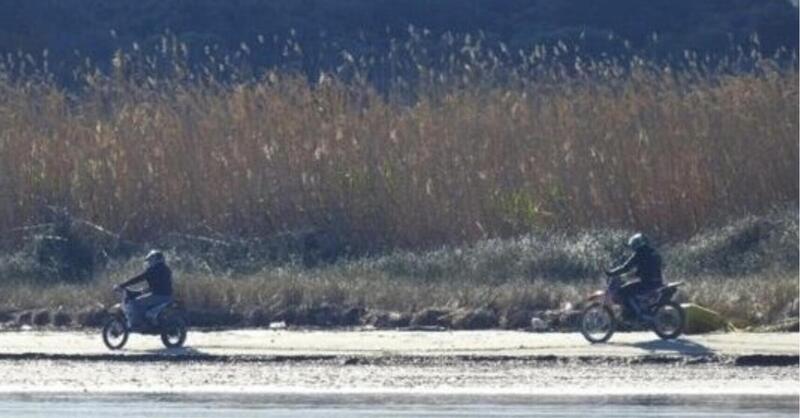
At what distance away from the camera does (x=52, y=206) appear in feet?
84.8

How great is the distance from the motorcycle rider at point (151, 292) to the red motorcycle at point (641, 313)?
4.22 meters

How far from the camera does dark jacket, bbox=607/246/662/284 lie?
61.8 feet

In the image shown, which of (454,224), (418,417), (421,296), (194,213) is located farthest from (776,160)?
(418,417)

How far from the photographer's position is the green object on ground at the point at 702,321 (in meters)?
19.2

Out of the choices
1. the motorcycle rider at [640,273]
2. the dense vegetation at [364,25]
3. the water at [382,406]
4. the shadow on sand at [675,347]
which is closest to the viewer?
the water at [382,406]

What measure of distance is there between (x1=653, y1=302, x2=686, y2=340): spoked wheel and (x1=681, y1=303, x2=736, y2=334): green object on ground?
0.59 meters

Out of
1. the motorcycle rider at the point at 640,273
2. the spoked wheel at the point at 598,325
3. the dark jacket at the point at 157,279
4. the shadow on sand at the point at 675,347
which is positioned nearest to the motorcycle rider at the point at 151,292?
the dark jacket at the point at 157,279

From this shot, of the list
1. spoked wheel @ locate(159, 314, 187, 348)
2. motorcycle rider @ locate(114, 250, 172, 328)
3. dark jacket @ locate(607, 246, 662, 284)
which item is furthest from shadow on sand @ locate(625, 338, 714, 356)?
motorcycle rider @ locate(114, 250, 172, 328)

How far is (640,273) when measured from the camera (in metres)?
18.9

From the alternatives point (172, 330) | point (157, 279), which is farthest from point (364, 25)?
point (172, 330)

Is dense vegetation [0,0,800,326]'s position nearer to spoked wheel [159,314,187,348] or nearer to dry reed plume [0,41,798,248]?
dry reed plume [0,41,798,248]

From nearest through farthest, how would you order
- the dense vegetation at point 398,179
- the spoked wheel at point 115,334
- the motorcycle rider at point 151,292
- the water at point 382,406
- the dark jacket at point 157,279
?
the water at point 382,406, the spoked wheel at point 115,334, the motorcycle rider at point 151,292, the dark jacket at point 157,279, the dense vegetation at point 398,179

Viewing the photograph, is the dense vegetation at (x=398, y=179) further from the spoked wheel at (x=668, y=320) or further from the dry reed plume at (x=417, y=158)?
the spoked wheel at (x=668, y=320)

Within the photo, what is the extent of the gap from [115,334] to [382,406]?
5764 mm
